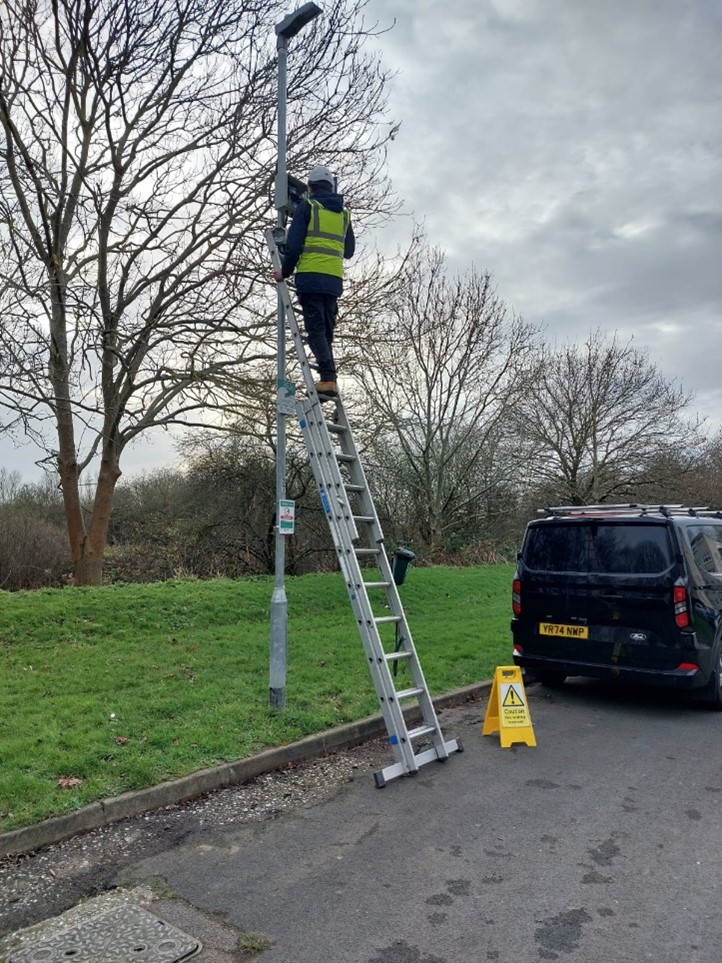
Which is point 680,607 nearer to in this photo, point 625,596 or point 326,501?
point 625,596

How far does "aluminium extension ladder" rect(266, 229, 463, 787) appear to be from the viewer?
5.55 metres

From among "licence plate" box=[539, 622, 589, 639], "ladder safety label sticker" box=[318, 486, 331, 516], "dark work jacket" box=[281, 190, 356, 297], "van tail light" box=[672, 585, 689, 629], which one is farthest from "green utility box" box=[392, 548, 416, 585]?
"dark work jacket" box=[281, 190, 356, 297]

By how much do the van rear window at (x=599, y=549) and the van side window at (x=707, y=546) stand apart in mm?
365

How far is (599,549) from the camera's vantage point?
300 inches

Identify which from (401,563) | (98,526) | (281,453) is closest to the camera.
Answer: (281,453)

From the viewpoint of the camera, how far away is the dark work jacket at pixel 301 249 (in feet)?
20.7

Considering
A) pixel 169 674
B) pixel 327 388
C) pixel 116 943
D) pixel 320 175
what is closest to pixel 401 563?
pixel 327 388

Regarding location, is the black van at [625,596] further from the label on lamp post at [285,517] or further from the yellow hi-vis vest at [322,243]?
the yellow hi-vis vest at [322,243]

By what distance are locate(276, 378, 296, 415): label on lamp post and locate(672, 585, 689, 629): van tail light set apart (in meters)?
4.05

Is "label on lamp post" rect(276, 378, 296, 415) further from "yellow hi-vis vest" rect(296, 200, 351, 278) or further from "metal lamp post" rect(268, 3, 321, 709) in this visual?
"yellow hi-vis vest" rect(296, 200, 351, 278)

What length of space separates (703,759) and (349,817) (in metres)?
3.15

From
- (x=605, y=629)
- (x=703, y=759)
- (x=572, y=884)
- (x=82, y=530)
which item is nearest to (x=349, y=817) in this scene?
(x=572, y=884)

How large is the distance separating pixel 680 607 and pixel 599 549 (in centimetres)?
100

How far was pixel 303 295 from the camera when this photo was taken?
657cm
